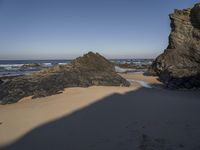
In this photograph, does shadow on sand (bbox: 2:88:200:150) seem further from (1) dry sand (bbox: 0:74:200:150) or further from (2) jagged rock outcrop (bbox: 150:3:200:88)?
(2) jagged rock outcrop (bbox: 150:3:200:88)

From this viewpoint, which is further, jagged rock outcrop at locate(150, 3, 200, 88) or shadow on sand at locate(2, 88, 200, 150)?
jagged rock outcrop at locate(150, 3, 200, 88)

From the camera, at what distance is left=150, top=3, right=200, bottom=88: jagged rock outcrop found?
18.7m

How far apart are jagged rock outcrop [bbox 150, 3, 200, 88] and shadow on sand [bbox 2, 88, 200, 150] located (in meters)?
8.29

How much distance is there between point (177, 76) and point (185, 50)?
379 centimetres

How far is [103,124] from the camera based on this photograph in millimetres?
7277

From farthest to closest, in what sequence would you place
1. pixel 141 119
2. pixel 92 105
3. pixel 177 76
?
1. pixel 177 76
2. pixel 92 105
3. pixel 141 119

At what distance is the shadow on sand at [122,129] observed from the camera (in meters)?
5.75

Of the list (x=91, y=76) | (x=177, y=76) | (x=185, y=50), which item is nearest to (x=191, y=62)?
(x=185, y=50)

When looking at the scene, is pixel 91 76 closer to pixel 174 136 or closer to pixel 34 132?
pixel 34 132

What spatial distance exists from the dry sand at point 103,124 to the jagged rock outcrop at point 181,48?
7.73 metres

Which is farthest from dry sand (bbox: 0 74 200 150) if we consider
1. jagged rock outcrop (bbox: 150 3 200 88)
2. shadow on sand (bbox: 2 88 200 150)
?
jagged rock outcrop (bbox: 150 3 200 88)

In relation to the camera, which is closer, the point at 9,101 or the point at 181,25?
the point at 9,101

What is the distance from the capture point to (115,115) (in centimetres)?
808

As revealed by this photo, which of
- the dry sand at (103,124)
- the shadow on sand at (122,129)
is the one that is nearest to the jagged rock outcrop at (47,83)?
the dry sand at (103,124)
